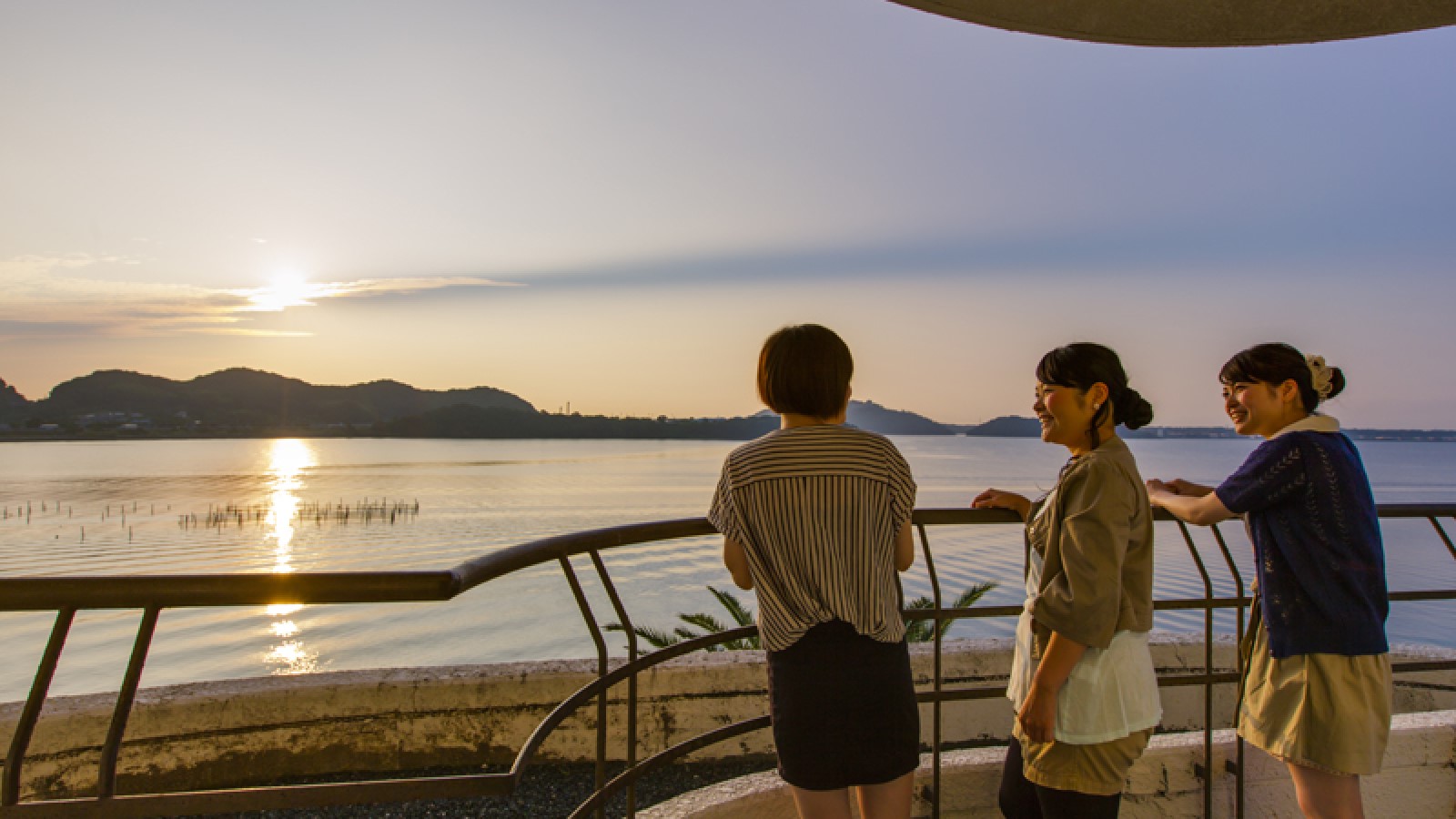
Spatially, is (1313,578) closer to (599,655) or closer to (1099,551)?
(1099,551)

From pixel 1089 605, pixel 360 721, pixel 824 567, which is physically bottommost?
pixel 360 721

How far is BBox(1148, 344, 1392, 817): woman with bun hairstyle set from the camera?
2.18 m

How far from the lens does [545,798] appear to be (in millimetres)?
5500

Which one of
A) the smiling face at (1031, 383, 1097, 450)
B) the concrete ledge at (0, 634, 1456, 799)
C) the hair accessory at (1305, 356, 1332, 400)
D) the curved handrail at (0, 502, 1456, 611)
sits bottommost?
the concrete ledge at (0, 634, 1456, 799)

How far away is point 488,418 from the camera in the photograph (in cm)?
19625

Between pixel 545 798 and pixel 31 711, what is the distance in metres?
4.64

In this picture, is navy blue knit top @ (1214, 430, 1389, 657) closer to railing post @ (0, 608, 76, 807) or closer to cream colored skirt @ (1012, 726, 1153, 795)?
cream colored skirt @ (1012, 726, 1153, 795)

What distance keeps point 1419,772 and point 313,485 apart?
96.9 metres

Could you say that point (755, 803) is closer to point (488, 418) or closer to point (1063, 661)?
point (1063, 661)

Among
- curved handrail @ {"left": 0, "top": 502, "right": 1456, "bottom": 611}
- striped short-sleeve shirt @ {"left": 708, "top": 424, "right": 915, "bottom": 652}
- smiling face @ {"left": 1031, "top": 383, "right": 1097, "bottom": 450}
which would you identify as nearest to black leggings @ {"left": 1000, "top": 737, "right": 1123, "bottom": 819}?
striped short-sleeve shirt @ {"left": 708, "top": 424, "right": 915, "bottom": 652}

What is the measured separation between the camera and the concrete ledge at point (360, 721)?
489 cm

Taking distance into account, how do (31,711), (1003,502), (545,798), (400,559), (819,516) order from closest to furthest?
(31,711)
(819,516)
(1003,502)
(545,798)
(400,559)

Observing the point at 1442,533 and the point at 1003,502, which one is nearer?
the point at 1003,502

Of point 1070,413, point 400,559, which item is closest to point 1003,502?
point 1070,413
